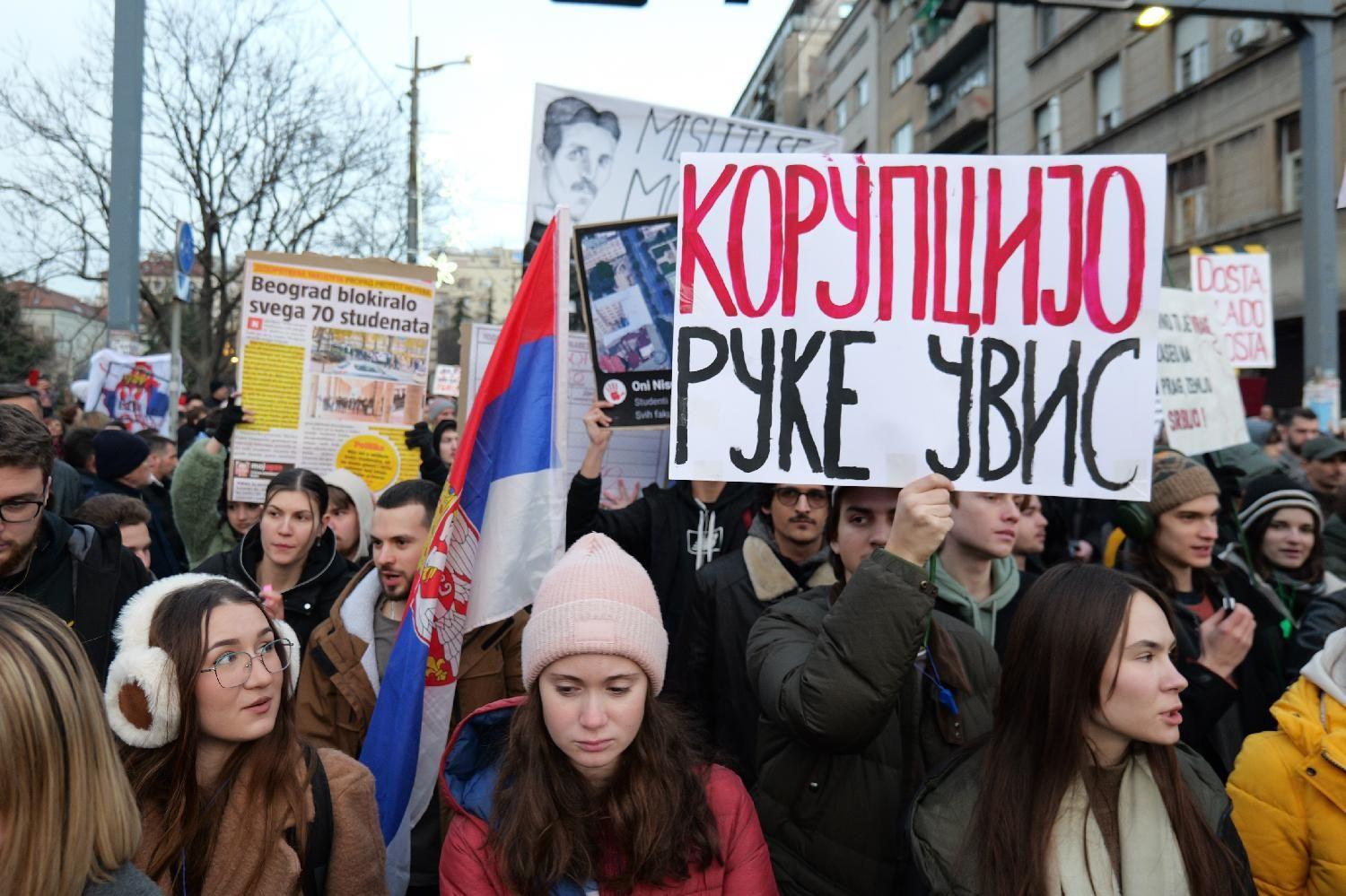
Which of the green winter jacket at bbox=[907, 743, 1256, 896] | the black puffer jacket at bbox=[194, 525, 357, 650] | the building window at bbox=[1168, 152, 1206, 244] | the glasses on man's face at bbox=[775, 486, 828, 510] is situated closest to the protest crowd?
the green winter jacket at bbox=[907, 743, 1256, 896]

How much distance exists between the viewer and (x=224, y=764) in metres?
2.45

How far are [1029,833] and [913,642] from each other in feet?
1.32

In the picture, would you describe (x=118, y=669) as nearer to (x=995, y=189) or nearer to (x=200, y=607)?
(x=200, y=607)

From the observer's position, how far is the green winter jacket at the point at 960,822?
211 centimetres

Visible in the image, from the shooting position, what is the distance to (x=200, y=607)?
2.46 metres

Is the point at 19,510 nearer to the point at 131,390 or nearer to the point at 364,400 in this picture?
the point at 364,400

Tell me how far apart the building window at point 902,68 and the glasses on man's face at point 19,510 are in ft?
125

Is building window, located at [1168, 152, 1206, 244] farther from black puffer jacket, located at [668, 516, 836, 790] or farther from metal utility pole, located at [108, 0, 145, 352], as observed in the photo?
black puffer jacket, located at [668, 516, 836, 790]

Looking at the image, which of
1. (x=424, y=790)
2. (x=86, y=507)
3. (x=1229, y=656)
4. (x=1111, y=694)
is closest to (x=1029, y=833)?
(x=1111, y=694)

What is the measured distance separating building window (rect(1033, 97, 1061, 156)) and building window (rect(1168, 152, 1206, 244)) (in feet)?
12.9

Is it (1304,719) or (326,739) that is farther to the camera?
(326,739)

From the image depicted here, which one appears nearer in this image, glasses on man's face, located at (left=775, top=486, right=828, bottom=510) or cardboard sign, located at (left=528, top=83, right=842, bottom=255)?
glasses on man's face, located at (left=775, top=486, right=828, bottom=510)

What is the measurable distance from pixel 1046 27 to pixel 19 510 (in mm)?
28097

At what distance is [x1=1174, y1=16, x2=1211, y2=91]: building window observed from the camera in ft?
69.5
